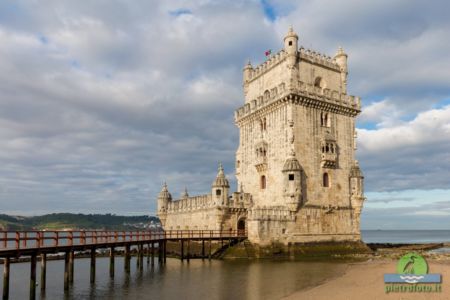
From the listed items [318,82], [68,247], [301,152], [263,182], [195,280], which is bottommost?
[195,280]

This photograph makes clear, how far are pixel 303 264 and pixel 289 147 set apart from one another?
1189 centimetres

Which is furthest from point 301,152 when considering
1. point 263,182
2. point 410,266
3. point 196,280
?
point 410,266

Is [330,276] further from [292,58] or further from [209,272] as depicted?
[292,58]

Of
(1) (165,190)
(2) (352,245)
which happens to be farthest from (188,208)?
(2) (352,245)

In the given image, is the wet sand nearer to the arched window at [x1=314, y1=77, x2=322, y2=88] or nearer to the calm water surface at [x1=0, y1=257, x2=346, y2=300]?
the calm water surface at [x1=0, y1=257, x2=346, y2=300]

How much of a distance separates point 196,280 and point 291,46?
26.7 metres

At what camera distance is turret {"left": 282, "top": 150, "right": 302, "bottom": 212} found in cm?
4188

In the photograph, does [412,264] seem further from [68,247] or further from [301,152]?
[68,247]

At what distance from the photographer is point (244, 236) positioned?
4344cm

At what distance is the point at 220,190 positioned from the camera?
45125 millimetres

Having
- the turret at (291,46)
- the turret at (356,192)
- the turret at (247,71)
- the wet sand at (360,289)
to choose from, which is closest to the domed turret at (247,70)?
the turret at (247,71)

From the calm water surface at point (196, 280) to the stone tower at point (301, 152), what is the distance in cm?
578

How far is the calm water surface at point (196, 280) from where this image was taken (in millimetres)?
24266

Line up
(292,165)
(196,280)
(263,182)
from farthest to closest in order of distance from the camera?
(263,182), (292,165), (196,280)
